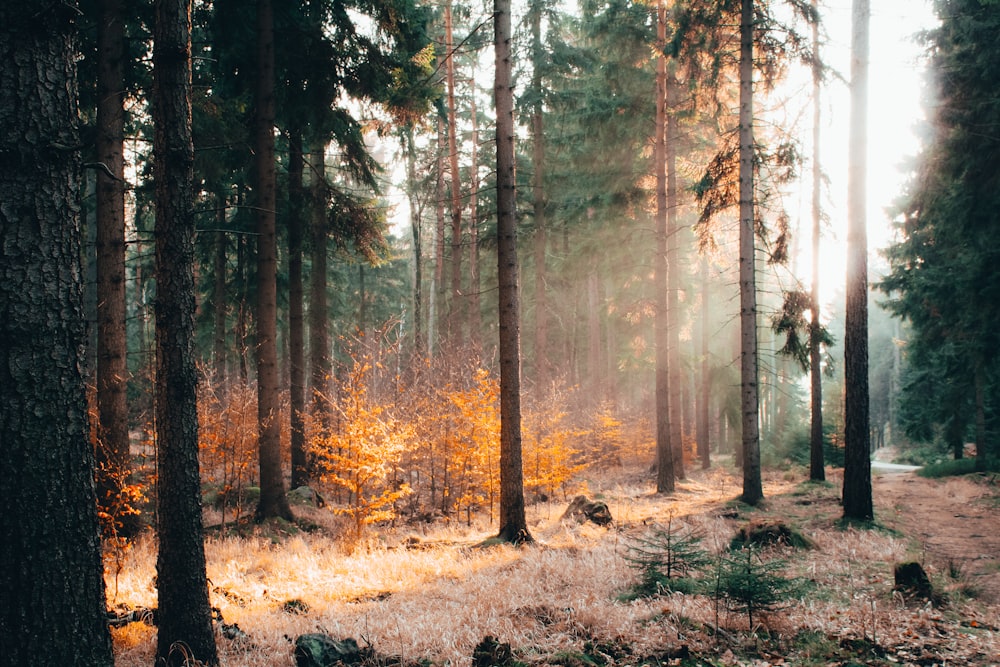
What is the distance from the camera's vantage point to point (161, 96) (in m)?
4.24

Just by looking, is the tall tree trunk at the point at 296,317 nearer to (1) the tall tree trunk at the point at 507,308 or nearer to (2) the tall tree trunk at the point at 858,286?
(1) the tall tree trunk at the point at 507,308

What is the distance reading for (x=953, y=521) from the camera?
1085 centimetres

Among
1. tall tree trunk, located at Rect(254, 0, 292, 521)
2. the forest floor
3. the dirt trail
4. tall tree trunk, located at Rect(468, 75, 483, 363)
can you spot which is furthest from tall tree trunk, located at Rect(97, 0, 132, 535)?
the dirt trail

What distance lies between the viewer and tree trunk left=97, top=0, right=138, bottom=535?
26.1 feet

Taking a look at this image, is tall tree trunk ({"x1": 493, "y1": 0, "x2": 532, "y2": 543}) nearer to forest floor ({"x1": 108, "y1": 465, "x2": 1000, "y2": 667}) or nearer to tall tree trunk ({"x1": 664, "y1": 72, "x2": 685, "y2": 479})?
forest floor ({"x1": 108, "y1": 465, "x2": 1000, "y2": 667})

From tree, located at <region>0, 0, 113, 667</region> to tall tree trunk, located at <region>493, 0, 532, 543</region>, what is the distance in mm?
5967

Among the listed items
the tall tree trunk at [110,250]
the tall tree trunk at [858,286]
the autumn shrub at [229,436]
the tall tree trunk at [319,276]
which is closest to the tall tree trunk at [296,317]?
the tall tree trunk at [319,276]

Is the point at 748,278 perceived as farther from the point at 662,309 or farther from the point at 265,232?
the point at 265,232

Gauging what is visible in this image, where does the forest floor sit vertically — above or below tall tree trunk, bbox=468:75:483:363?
below

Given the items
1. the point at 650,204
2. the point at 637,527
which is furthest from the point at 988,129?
the point at 637,527

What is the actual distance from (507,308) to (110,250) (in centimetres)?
585

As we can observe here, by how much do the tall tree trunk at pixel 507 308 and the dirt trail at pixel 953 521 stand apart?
Answer: 5647 mm

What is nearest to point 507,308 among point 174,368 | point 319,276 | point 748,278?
point 174,368

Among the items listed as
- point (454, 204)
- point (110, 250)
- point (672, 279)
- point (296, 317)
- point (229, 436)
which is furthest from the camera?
point (454, 204)
